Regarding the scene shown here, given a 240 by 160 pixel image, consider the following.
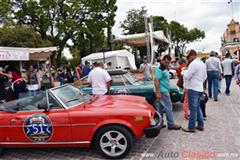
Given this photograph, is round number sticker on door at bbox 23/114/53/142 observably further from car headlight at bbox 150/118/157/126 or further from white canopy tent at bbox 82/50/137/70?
white canopy tent at bbox 82/50/137/70

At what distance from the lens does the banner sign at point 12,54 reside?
13.1 meters

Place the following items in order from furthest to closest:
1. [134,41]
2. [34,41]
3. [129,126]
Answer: [34,41], [134,41], [129,126]

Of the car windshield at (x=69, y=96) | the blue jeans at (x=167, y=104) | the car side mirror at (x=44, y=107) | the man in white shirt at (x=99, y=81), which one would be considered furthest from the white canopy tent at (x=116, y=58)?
the car side mirror at (x=44, y=107)

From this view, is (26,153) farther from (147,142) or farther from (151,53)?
(151,53)

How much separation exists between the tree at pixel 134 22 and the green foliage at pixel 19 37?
25.2 meters

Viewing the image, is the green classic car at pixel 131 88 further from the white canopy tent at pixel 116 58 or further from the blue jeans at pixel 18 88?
the white canopy tent at pixel 116 58

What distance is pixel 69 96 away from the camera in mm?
5551

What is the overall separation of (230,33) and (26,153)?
90054mm

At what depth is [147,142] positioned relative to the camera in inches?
222

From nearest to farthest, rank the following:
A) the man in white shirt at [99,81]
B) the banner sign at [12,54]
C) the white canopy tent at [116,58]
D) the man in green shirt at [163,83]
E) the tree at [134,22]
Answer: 1. the man in green shirt at [163,83]
2. the man in white shirt at [99,81]
3. the banner sign at [12,54]
4. the white canopy tent at [116,58]
5. the tree at [134,22]

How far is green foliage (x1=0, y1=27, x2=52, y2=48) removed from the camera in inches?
1321

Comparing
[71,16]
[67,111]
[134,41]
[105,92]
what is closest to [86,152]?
[67,111]

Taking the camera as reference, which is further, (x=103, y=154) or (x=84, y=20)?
(x=84, y=20)

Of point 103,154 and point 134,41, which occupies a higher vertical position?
point 134,41
